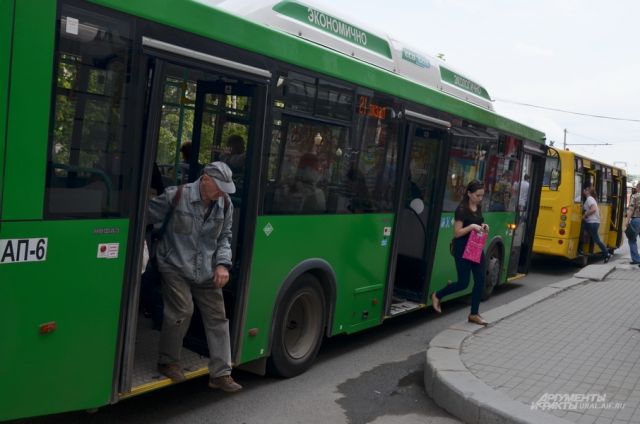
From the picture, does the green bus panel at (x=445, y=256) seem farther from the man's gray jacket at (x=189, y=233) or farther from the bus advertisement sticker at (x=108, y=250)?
the bus advertisement sticker at (x=108, y=250)

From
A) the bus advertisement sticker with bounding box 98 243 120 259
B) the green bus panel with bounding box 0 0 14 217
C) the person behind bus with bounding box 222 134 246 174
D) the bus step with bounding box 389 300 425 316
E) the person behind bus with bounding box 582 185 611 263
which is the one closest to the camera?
the green bus panel with bounding box 0 0 14 217

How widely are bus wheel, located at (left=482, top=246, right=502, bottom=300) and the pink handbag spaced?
2722 mm

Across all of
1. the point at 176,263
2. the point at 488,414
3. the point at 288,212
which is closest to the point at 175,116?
the point at 288,212

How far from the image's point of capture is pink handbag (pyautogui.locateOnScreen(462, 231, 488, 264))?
24.9 ft

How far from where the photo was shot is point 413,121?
7305 millimetres

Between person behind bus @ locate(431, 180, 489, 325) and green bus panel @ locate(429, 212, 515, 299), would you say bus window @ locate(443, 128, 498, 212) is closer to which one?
green bus panel @ locate(429, 212, 515, 299)

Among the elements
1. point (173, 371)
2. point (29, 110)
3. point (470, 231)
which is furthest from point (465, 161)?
point (29, 110)

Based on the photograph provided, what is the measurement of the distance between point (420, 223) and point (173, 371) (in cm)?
436

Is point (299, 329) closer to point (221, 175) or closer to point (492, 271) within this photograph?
point (221, 175)

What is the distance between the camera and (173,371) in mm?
4762

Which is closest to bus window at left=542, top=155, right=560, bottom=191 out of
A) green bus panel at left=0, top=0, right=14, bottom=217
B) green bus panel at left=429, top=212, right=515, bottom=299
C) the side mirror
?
green bus panel at left=429, top=212, right=515, bottom=299

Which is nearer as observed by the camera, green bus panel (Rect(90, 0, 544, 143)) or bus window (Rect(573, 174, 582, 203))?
green bus panel (Rect(90, 0, 544, 143))

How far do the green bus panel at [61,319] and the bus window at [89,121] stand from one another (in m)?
0.15
